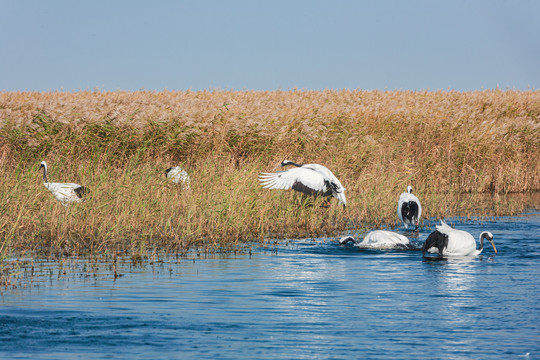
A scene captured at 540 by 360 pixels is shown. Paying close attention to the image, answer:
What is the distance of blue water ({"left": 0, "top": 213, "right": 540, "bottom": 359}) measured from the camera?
5.31 metres

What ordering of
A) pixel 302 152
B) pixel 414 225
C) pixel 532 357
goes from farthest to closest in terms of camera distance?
1. pixel 302 152
2. pixel 414 225
3. pixel 532 357

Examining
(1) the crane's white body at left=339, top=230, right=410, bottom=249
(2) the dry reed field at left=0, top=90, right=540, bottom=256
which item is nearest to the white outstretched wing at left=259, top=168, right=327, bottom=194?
(2) the dry reed field at left=0, top=90, right=540, bottom=256

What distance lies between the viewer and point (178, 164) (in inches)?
651

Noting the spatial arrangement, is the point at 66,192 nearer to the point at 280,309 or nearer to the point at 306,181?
the point at 306,181

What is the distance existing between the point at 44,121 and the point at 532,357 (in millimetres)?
13158

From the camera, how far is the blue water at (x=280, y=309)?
5309 mm

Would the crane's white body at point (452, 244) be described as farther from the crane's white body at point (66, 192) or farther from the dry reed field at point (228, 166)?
the crane's white body at point (66, 192)

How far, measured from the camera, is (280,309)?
6492 mm

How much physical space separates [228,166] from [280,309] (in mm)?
8183

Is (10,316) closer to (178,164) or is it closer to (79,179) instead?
(79,179)

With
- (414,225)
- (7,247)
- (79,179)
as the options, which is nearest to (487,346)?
(7,247)

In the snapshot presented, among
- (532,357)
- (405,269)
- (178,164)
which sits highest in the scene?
(178,164)

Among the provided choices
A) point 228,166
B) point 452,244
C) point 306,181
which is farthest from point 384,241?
point 228,166

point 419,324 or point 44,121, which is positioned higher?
point 44,121
